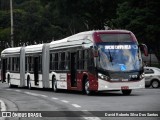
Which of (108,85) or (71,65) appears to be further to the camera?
(71,65)

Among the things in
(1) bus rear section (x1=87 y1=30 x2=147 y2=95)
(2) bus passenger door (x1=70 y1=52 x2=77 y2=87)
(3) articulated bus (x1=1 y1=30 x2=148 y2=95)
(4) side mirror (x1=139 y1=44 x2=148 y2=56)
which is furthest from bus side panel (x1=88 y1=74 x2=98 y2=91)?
(4) side mirror (x1=139 y1=44 x2=148 y2=56)

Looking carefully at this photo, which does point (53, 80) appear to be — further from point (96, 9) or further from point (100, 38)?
point (96, 9)

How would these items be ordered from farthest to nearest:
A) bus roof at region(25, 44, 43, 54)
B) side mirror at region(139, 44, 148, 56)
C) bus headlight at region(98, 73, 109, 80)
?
bus roof at region(25, 44, 43, 54) < side mirror at region(139, 44, 148, 56) < bus headlight at region(98, 73, 109, 80)

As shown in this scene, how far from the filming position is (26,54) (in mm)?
37094

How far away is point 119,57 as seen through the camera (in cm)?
2561

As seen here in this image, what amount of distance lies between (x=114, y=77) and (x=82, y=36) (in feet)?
10.3

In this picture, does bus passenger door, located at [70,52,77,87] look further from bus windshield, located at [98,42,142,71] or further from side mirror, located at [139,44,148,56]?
side mirror, located at [139,44,148,56]

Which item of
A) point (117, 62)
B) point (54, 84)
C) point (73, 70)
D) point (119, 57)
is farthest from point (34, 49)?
point (117, 62)

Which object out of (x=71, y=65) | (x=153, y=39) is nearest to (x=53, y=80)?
(x=71, y=65)

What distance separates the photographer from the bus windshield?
25422 millimetres

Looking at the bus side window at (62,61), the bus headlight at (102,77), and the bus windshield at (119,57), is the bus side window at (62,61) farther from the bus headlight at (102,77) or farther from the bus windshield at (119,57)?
the bus headlight at (102,77)

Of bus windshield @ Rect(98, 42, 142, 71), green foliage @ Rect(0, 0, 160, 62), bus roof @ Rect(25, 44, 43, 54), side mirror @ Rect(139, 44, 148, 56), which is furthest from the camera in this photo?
green foliage @ Rect(0, 0, 160, 62)

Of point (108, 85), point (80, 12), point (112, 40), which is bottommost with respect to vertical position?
point (108, 85)

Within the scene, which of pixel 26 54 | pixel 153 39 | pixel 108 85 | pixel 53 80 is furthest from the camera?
pixel 153 39
